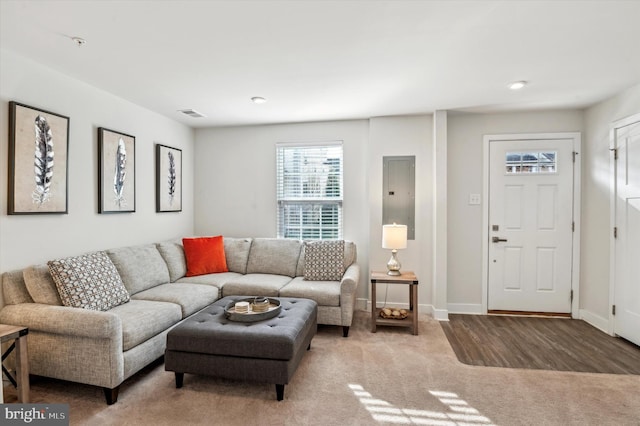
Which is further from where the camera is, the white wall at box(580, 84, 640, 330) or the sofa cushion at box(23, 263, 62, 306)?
the white wall at box(580, 84, 640, 330)

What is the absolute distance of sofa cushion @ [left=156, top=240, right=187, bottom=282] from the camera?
360 centimetres

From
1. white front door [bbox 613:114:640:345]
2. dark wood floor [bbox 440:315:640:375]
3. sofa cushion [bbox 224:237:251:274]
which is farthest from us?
sofa cushion [bbox 224:237:251:274]

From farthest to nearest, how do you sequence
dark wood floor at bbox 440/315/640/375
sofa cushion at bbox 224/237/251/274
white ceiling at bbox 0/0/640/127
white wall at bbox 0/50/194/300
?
sofa cushion at bbox 224/237/251/274 < dark wood floor at bbox 440/315/640/375 < white wall at bbox 0/50/194/300 < white ceiling at bbox 0/0/640/127

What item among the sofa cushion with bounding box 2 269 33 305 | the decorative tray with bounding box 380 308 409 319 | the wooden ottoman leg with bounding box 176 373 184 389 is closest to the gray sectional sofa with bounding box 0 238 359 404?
the sofa cushion with bounding box 2 269 33 305

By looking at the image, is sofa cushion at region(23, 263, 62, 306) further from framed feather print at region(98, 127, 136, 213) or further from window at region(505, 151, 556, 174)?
window at region(505, 151, 556, 174)

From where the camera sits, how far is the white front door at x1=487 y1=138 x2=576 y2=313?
3.76 metres

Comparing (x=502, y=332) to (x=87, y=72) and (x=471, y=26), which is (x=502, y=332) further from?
(x=87, y=72)

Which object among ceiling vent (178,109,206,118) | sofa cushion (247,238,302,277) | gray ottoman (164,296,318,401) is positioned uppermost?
ceiling vent (178,109,206,118)

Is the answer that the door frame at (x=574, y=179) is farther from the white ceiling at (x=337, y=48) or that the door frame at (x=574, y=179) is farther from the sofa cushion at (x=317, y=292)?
the sofa cushion at (x=317, y=292)

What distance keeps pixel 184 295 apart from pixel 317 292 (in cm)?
125

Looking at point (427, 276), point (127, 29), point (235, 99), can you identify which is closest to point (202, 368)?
point (127, 29)

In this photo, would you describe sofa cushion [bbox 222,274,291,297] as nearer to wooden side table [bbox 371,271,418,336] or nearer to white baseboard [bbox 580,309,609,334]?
wooden side table [bbox 371,271,418,336]

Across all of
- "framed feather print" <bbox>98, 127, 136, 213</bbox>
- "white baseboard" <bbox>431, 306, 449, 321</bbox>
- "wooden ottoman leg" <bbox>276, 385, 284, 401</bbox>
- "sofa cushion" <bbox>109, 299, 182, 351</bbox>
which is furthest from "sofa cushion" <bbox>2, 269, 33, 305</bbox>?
"white baseboard" <bbox>431, 306, 449, 321</bbox>

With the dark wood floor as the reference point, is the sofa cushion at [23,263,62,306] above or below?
above
